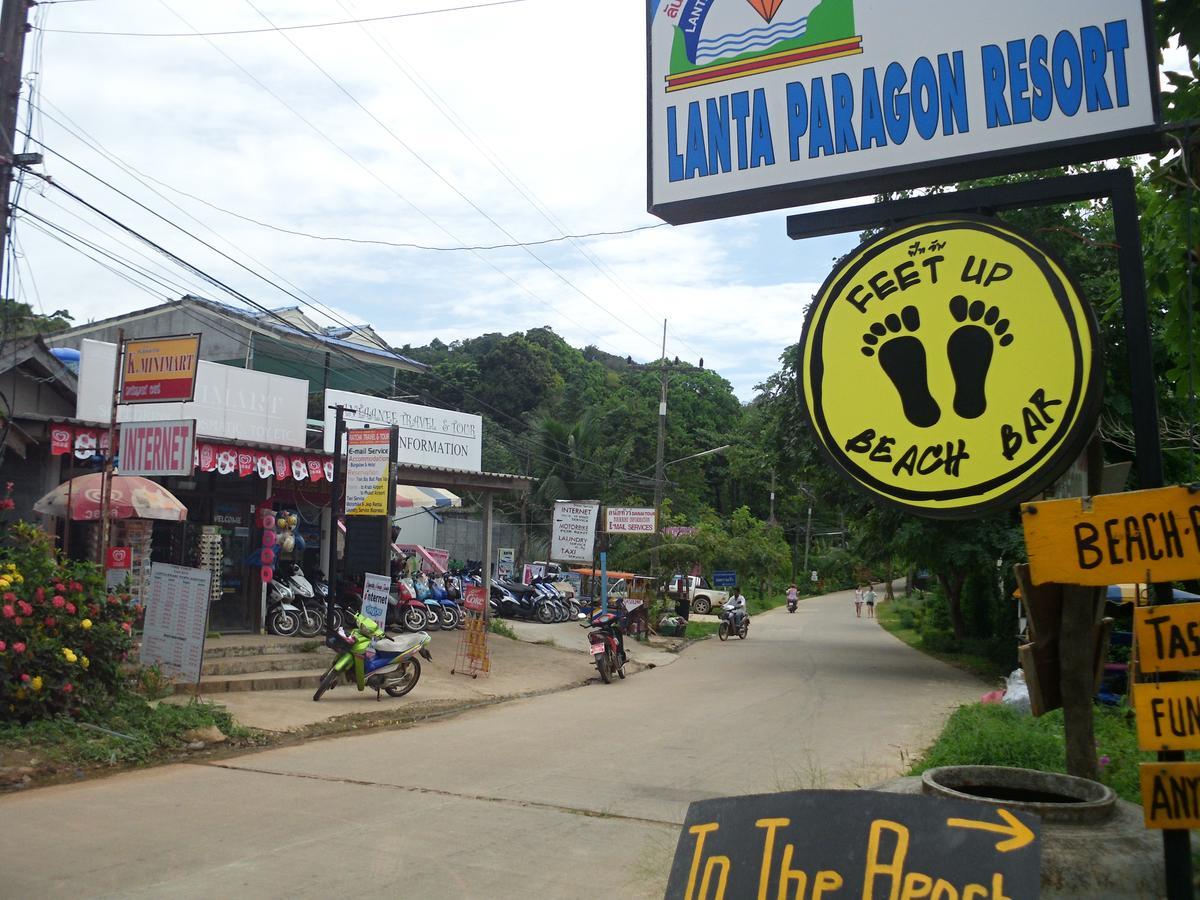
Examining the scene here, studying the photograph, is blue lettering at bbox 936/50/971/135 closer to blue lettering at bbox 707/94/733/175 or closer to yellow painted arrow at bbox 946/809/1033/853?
blue lettering at bbox 707/94/733/175

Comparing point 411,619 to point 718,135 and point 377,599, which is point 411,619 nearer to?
point 377,599

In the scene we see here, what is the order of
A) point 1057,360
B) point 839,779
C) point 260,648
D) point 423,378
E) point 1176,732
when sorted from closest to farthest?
point 1176,732
point 1057,360
point 839,779
point 260,648
point 423,378

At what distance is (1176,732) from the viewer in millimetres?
2543

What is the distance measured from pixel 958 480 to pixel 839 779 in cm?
691

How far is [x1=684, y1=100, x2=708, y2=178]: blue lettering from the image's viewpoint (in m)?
3.64

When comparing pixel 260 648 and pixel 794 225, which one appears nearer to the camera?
pixel 794 225

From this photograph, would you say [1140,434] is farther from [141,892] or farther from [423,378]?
[423,378]

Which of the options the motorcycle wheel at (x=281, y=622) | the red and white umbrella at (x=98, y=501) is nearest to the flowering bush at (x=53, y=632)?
the red and white umbrella at (x=98, y=501)

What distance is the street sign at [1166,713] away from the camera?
8.33 feet

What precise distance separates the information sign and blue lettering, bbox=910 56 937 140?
1288 cm

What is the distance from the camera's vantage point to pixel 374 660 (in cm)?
1393

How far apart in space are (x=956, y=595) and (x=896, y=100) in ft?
78.3

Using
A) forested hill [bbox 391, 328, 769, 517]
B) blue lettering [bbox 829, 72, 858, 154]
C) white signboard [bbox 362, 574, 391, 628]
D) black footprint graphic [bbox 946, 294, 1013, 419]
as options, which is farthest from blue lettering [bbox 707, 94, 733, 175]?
forested hill [bbox 391, 328, 769, 517]

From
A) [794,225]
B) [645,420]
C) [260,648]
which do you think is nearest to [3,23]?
[260,648]
